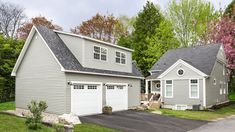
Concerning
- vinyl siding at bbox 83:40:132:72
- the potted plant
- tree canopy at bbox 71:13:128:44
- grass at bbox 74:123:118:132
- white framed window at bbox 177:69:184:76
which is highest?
tree canopy at bbox 71:13:128:44

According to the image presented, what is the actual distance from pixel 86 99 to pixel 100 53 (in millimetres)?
4216

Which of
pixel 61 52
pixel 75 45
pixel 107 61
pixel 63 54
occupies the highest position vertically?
pixel 75 45

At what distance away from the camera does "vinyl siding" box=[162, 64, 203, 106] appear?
1089 inches

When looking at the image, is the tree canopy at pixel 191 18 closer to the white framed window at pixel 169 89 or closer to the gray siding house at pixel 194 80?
the gray siding house at pixel 194 80

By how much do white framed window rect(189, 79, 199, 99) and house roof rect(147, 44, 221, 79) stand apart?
146 centimetres

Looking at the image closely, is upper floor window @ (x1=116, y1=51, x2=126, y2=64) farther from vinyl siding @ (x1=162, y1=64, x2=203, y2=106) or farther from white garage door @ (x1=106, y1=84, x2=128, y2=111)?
vinyl siding @ (x1=162, y1=64, x2=203, y2=106)

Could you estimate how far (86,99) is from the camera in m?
19.3

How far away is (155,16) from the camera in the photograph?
48062mm

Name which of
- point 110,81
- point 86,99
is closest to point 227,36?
point 110,81

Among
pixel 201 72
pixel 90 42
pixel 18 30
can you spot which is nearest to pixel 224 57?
pixel 201 72

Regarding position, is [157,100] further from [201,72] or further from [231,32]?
[231,32]

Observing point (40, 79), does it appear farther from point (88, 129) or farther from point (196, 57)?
point (196, 57)

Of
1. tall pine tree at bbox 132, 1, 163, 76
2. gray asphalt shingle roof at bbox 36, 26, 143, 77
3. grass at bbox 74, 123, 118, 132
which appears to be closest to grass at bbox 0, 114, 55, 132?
grass at bbox 74, 123, 118, 132

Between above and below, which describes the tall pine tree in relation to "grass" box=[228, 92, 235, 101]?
above
